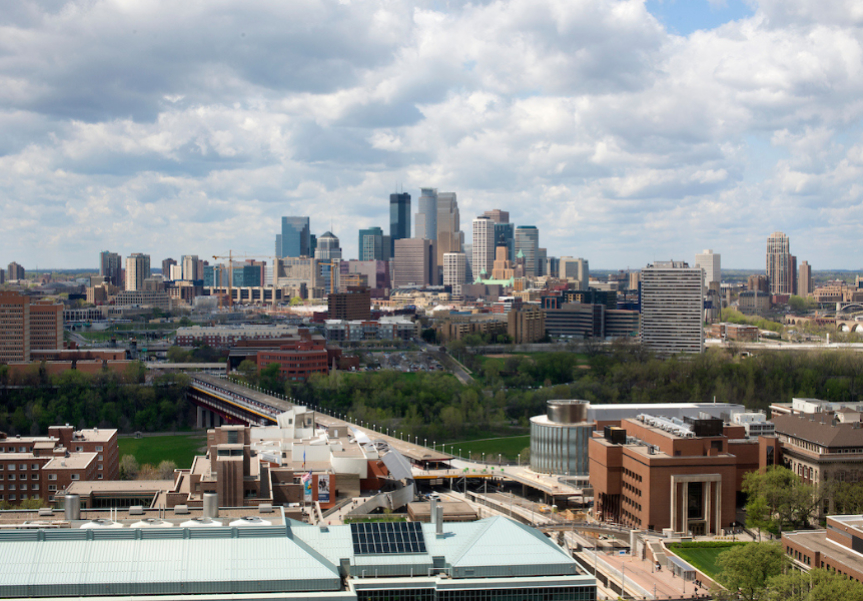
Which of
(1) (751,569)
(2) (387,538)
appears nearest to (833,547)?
(1) (751,569)

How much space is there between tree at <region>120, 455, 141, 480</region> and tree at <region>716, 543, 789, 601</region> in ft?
144

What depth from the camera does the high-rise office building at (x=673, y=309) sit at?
150 m

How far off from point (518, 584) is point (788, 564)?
18173 millimetres

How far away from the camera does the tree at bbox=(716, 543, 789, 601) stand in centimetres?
4116

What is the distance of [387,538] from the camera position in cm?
3322

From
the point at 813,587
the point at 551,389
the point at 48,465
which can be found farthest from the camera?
the point at 551,389

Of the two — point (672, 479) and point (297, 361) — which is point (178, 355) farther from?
point (672, 479)

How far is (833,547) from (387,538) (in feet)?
72.5

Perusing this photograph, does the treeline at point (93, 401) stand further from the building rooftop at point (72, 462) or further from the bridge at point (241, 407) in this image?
the building rooftop at point (72, 462)

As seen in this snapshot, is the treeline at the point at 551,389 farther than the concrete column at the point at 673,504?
Yes

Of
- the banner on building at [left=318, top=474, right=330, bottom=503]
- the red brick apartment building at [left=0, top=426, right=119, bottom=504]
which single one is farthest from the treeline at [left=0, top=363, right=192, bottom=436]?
the banner on building at [left=318, top=474, right=330, bottom=503]

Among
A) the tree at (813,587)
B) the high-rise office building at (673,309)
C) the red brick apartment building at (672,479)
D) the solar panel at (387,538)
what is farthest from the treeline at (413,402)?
the solar panel at (387,538)

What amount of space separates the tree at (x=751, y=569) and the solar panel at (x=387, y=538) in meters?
15.8

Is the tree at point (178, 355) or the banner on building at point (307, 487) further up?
the tree at point (178, 355)
